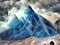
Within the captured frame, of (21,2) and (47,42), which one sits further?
(21,2)

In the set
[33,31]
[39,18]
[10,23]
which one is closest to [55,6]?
[39,18]

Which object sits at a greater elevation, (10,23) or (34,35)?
(10,23)

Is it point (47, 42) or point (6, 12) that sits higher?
point (6, 12)

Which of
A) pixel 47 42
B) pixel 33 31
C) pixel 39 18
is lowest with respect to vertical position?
Answer: pixel 47 42

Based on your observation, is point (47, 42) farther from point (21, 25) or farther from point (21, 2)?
point (21, 2)

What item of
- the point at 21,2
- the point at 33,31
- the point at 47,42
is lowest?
the point at 47,42

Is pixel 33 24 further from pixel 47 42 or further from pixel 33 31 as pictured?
pixel 47 42
